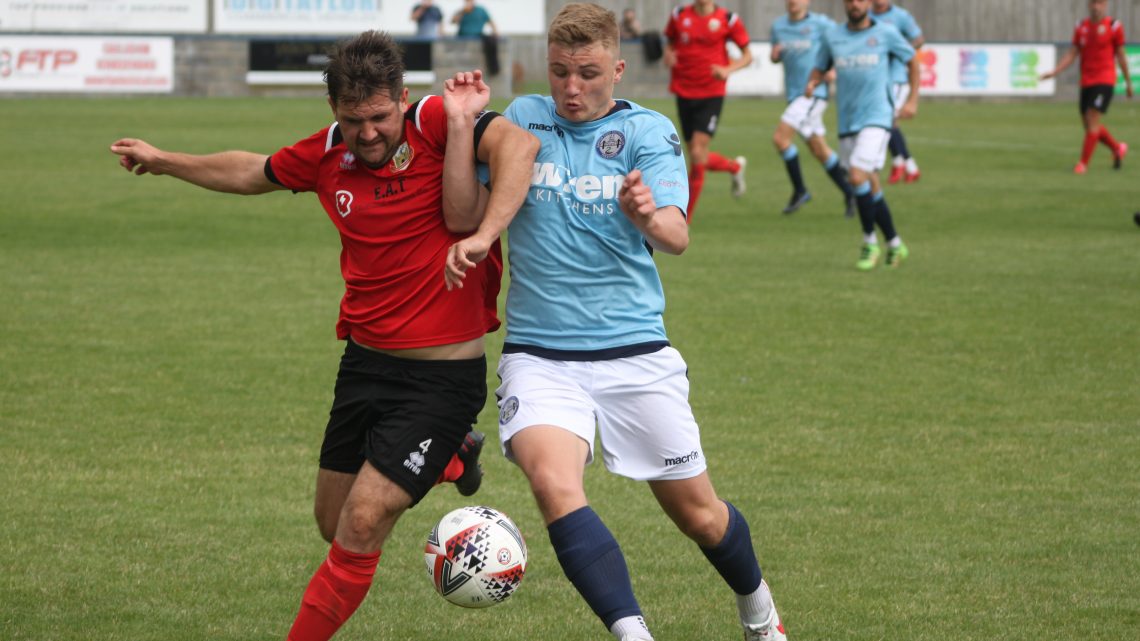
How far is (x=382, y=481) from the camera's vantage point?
4.29 metres

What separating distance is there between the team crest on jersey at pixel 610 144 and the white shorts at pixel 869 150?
8634 mm

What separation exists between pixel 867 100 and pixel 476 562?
976 centimetres

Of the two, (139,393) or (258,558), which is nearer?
(258,558)

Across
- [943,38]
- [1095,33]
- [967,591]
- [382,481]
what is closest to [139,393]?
[382,481]

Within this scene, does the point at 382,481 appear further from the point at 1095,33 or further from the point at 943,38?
the point at 943,38

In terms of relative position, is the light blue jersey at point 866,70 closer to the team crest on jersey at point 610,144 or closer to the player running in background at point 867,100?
the player running in background at point 867,100

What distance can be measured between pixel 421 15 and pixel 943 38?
17399 millimetres

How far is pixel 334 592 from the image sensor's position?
168 inches

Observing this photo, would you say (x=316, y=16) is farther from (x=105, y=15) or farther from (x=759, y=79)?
(x=759, y=79)

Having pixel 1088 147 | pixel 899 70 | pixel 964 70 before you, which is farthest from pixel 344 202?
pixel 964 70

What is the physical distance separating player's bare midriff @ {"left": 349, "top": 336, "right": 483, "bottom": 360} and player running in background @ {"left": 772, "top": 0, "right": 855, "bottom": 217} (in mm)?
10913

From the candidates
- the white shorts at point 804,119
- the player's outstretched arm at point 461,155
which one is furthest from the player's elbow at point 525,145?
the white shorts at point 804,119

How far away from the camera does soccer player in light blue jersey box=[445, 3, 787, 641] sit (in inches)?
171

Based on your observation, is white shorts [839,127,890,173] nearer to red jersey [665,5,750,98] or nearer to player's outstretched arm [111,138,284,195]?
red jersey [665,5,750,98]
